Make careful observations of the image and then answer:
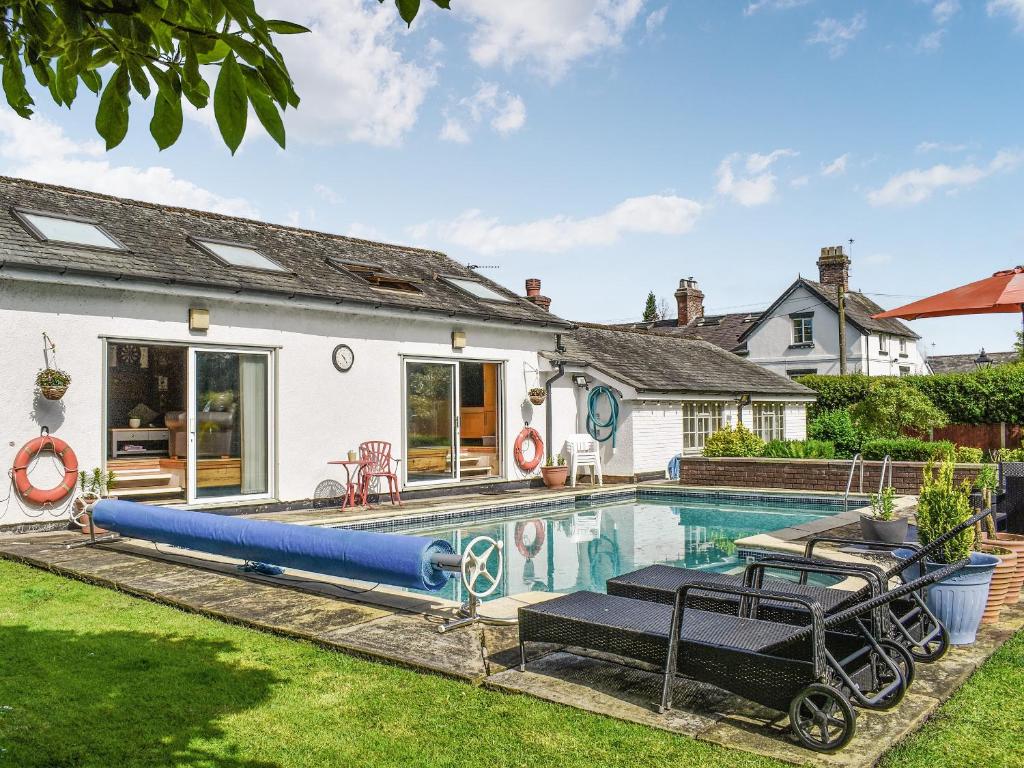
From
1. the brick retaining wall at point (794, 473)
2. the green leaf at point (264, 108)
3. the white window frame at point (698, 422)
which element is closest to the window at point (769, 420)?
the white window frame at point (698, 422)

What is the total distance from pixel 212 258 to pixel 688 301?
31.2m

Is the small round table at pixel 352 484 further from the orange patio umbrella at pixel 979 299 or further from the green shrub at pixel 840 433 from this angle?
the green shrub at pixel 840 433

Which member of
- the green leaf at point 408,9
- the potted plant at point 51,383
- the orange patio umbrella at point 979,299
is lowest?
the potted plant at point 51,383

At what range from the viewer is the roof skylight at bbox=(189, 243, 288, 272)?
41.6 ft

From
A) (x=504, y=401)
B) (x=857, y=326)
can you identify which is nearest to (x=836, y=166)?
(x=504, y=401)

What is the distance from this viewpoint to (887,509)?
849 cm

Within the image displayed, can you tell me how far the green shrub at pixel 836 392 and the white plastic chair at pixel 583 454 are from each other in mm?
12233

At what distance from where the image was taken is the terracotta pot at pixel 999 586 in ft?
17.7

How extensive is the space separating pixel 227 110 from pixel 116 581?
6.16 meters

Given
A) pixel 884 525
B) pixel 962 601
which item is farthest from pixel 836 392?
pixel 962 601

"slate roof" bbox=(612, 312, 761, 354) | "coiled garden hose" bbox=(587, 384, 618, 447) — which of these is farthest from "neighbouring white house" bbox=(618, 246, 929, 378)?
"coiled garden hose" bbox=(587, 384, 618, 447)

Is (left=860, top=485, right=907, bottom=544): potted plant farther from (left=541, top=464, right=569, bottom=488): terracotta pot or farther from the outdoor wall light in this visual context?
the outdoor wall light

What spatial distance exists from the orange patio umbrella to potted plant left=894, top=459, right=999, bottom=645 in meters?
3.86

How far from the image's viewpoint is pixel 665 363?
20.5 m
